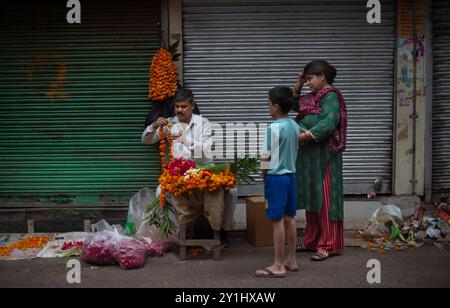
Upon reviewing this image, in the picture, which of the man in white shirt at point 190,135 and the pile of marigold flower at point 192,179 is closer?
the pile of marigold flower at point 192,179

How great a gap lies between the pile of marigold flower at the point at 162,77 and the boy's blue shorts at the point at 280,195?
2096 millimetres

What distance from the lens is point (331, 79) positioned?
565 centimetres

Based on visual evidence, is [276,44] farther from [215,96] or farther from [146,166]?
[146,166]

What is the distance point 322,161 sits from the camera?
18.6ft

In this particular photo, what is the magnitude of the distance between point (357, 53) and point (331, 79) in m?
1.69

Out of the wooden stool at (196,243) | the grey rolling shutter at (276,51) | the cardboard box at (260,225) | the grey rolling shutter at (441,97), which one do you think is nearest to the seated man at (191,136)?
the cardboard box at (260,225)

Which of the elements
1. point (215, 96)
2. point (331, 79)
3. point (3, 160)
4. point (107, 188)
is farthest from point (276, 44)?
point (3, 160)

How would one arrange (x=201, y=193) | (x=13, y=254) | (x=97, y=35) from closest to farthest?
1. (x=201, y=193)
2. (x=13, y=254)
3. (x=97, y=35)

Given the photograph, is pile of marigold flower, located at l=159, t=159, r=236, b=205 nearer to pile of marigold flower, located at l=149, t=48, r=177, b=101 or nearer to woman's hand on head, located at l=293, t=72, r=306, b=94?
woman's hand on head, located at l=293, t=72, r=306, b=94

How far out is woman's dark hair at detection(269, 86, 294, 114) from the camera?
4.93 metres

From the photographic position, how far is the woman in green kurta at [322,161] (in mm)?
5578

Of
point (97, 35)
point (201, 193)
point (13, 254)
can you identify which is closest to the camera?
point (201, 193)

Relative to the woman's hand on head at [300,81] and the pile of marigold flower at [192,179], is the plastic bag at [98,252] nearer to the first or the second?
the pile of marigold flower at [192,179]

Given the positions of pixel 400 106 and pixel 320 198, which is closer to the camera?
pixel 320 198
